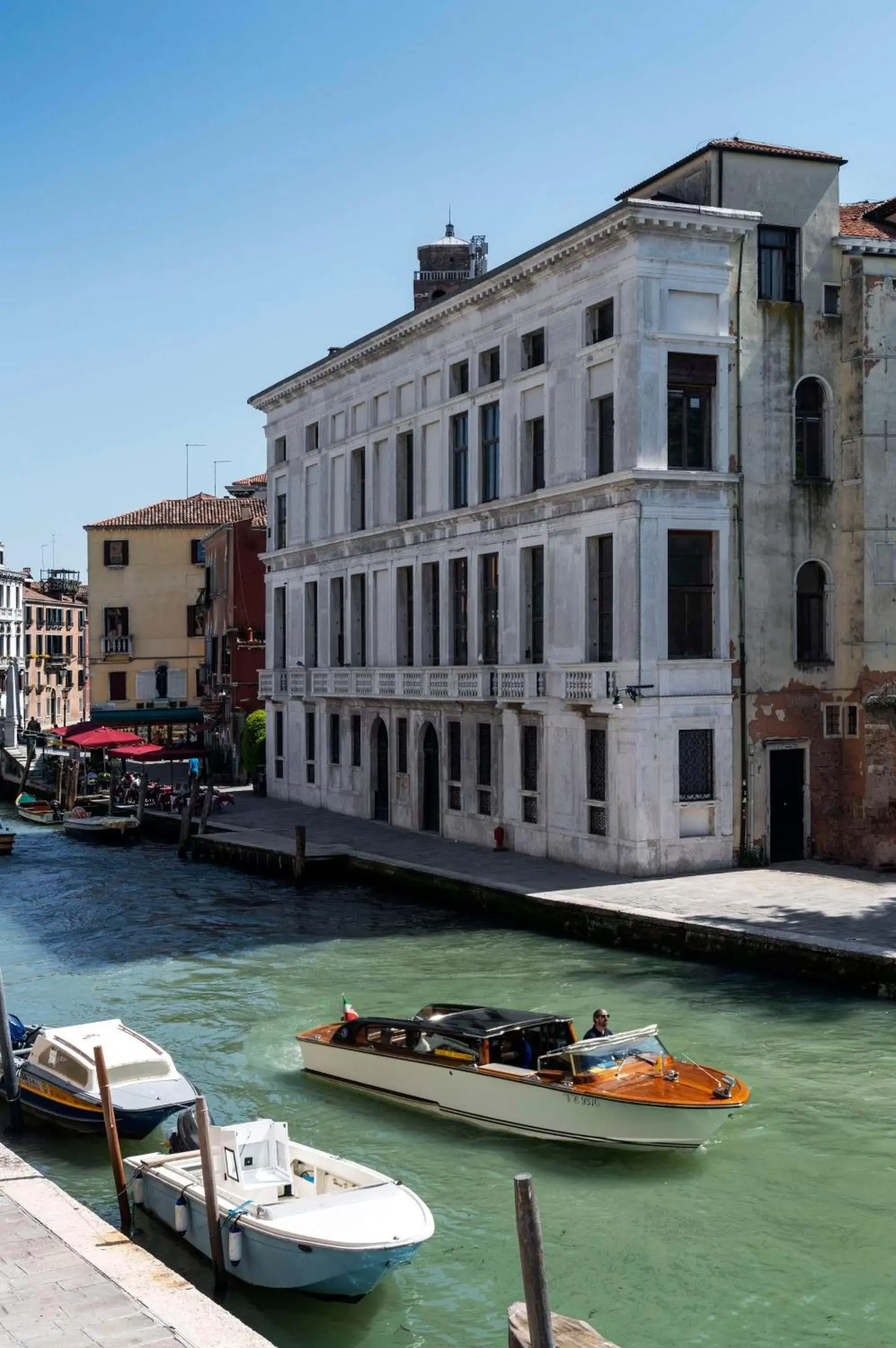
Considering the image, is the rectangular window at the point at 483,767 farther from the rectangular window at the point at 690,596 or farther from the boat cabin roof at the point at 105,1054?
the boat cabin roof at the point at 105,1054

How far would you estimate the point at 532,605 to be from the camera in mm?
29422

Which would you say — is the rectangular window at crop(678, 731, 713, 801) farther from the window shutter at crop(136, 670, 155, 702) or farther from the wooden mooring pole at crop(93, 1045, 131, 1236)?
the window shutter at crop(136, 670, 155, 702)

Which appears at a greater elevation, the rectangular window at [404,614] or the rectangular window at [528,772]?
the rectangular window at [404,614]

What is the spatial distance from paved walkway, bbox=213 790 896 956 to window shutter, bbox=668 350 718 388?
8288mm

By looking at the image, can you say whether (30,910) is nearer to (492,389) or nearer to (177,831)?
(177,831)

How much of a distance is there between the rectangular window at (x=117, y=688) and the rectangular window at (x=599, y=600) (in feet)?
132

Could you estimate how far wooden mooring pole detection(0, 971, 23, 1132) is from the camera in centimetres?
1550

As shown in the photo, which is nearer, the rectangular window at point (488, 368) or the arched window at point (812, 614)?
the arched window at point (812, 614)

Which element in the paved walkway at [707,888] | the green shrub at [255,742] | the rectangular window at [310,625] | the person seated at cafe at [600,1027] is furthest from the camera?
the green shrub at [255,742]

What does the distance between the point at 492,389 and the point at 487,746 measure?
282 inches

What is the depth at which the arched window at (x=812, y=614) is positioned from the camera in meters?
27.0

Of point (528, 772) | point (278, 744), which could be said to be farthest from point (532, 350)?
point (278, 744)

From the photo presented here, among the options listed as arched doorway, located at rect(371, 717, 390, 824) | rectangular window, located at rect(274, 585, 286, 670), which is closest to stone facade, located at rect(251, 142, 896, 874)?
arched doorway, located at rect(371, 717, 390, 824)

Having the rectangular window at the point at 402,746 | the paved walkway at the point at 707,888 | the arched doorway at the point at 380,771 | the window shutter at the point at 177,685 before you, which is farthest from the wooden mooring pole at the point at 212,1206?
the window shutter at the point at 177,685
